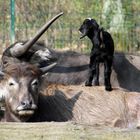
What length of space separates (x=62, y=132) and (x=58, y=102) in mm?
3705

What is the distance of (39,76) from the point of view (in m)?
7.68

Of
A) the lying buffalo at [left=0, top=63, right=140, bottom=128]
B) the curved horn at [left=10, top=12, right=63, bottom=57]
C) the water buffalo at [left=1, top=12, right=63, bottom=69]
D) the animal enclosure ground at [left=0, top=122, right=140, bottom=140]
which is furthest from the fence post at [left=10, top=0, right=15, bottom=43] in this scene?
Answer: the animal enclosure ground at [left=0, top=122, right=140, bottom=140]

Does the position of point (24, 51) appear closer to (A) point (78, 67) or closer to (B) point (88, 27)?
(B) point (88, 27)

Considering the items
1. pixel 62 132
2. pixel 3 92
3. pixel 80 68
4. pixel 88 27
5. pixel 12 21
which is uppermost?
pixel 88 27

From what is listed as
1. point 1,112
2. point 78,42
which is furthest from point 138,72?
point 1,112

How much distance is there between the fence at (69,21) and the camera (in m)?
13.1

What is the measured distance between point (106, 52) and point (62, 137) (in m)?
4.67

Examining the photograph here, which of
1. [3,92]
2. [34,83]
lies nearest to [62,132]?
[34,83]

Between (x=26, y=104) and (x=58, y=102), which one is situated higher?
(x=26, y=104)

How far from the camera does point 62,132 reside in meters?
4.43

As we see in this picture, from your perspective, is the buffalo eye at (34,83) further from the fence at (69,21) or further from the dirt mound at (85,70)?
the fence at (69,21)

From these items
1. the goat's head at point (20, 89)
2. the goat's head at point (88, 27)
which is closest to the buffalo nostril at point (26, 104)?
the goat's head at point (20, 89)

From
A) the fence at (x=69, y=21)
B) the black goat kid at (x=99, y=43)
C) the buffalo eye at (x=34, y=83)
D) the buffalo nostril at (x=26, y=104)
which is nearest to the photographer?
the buffalo nostril at (x=26, y=104)

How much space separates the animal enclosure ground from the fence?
8.16 metres
